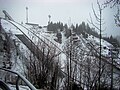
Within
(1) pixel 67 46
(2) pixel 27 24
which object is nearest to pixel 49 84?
→ (1) pixel 67 46

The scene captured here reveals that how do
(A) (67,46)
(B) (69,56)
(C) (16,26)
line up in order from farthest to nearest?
(C) (16,26) < (A) (67,46) < (B) (69,56)

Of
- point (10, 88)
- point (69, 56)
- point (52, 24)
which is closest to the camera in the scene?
point (10, 88)

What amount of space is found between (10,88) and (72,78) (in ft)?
20.7

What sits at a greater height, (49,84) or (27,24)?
(27,24)

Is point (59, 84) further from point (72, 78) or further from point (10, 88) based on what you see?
point (10, 88)

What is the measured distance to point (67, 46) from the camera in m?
9.09

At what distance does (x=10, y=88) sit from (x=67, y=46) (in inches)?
296

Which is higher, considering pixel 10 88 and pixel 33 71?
pixel 10 88

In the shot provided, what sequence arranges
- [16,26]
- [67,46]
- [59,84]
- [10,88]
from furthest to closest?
1. [16,26]
2. [67,46]
3. [59,84]
4. [10,88]

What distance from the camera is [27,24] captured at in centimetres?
1602

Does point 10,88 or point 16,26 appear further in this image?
point 16,26

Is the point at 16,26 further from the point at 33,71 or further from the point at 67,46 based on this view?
the point at 33,71

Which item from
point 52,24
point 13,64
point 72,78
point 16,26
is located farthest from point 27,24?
point 72,78

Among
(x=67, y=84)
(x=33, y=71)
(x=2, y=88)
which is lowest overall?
(x=67, y=84)
